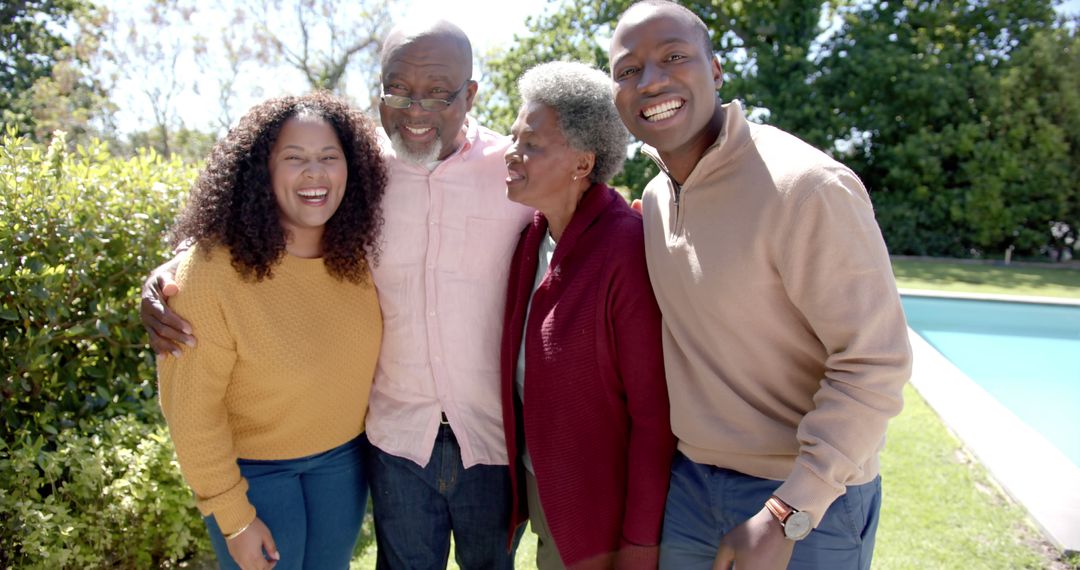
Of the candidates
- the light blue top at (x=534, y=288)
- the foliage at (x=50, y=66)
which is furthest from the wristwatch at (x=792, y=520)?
the foliage at (x=50, y=66)

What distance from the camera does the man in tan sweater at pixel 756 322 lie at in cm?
156

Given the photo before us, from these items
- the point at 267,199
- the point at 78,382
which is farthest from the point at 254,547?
the point at 78,382

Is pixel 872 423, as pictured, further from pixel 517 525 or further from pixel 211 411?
pixel 211 411

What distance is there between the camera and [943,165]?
60.1ft

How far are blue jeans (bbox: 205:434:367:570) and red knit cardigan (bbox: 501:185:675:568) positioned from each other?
2.15ft

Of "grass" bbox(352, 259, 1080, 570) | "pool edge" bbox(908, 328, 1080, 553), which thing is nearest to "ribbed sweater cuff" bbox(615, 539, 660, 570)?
"grass" bbox(352, 259, 1080, 570)

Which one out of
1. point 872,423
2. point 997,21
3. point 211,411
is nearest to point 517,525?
point 211,411

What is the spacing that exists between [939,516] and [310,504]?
128 inches

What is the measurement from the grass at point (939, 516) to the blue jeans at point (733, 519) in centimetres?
178

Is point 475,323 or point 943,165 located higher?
point 475,323

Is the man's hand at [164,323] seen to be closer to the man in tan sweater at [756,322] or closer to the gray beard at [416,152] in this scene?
the gray beard at [416,152]

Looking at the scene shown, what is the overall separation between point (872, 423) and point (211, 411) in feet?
5.47

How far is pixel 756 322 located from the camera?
1730 millimetres

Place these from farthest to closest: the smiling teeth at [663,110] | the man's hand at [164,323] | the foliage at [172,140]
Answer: the foliage at [172,140]
the man's hand at [164,323]
the smiling teeth at [663,110]
